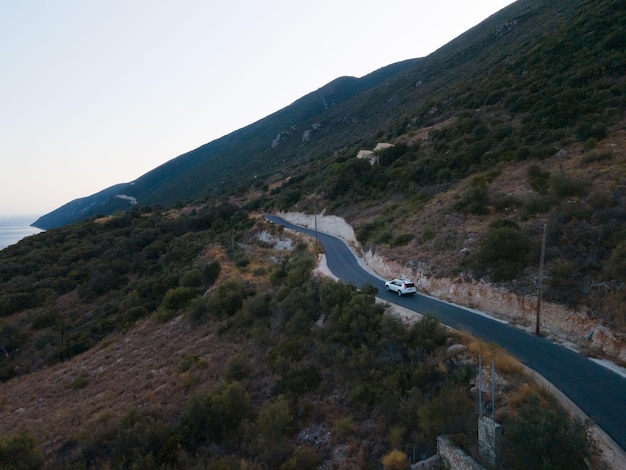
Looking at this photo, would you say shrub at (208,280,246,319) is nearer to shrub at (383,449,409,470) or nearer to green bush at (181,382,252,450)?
green bush at (181,382,252,450)

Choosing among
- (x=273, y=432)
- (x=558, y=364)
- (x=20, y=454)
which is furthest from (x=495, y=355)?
(x=20, y=454)

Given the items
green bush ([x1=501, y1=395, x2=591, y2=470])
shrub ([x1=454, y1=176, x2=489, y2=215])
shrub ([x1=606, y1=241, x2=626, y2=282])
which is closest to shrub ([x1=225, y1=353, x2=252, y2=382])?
green bush ([x1=501, y1=395, x2=591, y2=470])

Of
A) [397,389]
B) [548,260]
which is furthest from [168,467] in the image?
[548,260]

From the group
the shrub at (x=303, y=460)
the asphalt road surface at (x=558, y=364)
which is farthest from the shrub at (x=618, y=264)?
the shrub at (x=303, y=460)

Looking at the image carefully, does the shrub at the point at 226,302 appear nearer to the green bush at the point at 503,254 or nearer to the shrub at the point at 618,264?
the green bush at the point at 503,254

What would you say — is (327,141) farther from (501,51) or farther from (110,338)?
(110,338)

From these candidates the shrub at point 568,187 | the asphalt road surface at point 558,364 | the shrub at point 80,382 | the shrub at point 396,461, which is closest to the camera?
the shrub at point 396,461

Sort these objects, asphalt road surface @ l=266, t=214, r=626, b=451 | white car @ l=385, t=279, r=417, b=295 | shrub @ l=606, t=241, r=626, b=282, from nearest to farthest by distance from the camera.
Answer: asphalt road surface @ l=266, t=214, r=626, b=451 → shrub @ l=606, t=241, r=626, b=282 → white car @ l=385, t=279, r=417, b=295

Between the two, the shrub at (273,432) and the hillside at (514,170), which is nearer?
the shrub at (273,432)

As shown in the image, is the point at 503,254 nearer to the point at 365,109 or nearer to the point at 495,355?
the point at 495,355
